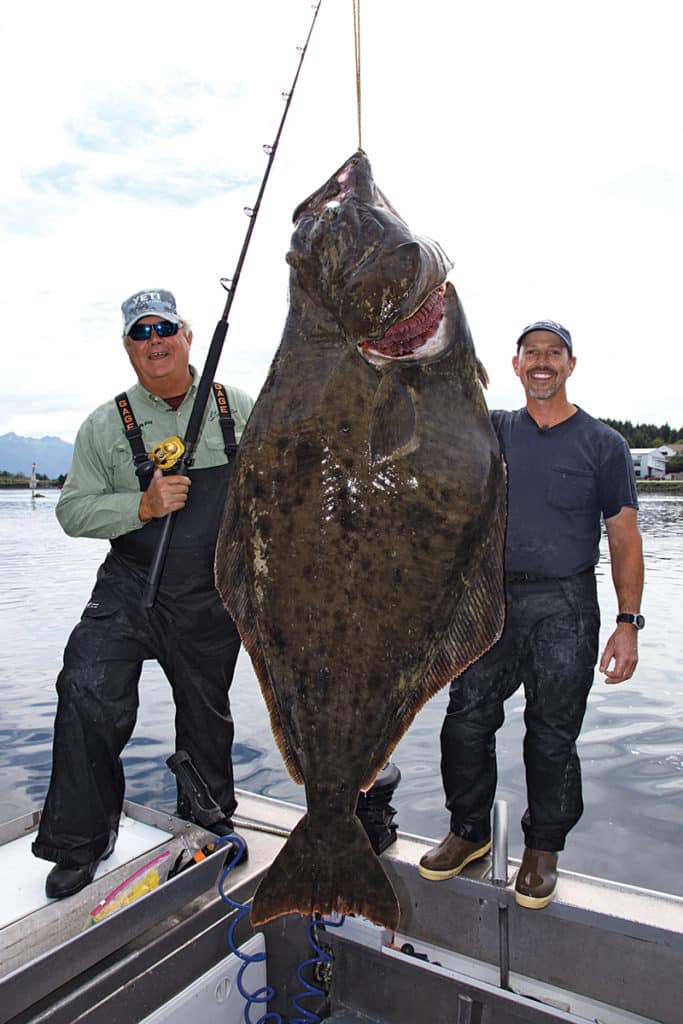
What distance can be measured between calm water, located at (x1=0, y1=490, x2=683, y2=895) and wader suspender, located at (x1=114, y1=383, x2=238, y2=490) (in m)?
2.33

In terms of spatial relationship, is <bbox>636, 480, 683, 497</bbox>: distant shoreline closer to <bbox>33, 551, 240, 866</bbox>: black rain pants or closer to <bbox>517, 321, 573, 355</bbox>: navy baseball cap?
<bbox>517, 321, 573, 355</bbox>: navy baseball cap

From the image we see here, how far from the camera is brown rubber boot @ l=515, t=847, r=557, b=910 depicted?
3.34 meters

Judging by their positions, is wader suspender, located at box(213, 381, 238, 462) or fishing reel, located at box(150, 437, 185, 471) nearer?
fishing reel, located at box(150, 437, 185, 471)

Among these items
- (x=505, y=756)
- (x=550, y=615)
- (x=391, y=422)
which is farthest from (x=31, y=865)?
(x=505, y=756)

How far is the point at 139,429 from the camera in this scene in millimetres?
4133

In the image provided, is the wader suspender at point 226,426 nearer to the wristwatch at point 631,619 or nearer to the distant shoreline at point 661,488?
the wristwatch at point 631,619

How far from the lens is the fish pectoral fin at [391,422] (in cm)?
216

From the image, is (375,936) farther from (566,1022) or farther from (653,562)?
(653,562)

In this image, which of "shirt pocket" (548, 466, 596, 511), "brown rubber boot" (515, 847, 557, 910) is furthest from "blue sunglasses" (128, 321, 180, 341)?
"brown rubber boot" (515, 847, 557, 910)

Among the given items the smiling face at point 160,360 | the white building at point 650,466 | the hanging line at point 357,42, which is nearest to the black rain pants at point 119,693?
the smiling face at point 160,360

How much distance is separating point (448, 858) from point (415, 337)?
266 centimetres

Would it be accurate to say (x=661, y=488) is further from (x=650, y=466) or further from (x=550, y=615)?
(x=550, y=615)

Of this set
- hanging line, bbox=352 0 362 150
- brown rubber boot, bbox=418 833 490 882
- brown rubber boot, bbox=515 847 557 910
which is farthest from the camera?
brown rubber boot, bbox=418 833 490 882

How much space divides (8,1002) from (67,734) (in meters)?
1.28
